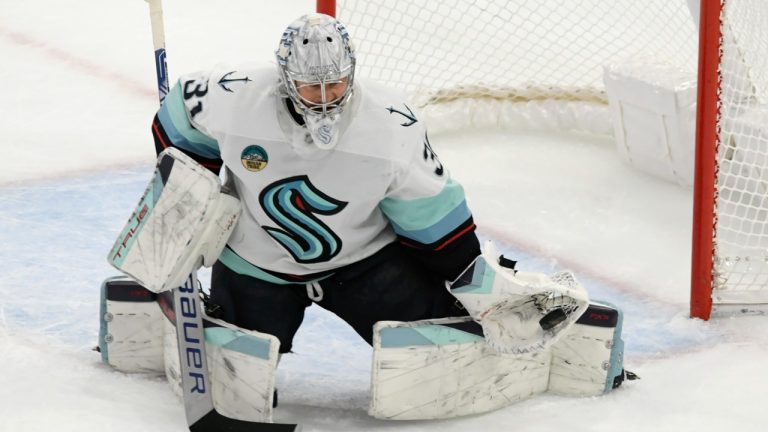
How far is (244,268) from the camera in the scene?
2.82 m

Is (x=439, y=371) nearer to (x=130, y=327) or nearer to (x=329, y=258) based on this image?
(x=329, y=258)

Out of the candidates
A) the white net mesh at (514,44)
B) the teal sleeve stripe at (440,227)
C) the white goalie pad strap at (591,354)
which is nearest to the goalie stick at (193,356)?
the teal sleeve stripe at (440,227)

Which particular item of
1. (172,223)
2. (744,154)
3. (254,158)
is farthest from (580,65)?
(172,223)

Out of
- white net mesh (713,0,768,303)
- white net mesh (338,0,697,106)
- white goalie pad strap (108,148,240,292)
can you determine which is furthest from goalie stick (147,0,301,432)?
white net mesh (338,0,697,106)

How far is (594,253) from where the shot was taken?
3.80 meters

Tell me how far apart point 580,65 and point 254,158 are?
2.18 metres

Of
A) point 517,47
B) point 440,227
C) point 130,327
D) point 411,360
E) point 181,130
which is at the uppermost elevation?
point 181,130

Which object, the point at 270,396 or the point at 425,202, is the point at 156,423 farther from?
the point at 425,202

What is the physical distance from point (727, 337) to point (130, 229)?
1.49 meters

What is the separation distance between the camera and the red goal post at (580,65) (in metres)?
3.49

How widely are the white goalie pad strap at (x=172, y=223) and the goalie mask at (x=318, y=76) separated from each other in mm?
218

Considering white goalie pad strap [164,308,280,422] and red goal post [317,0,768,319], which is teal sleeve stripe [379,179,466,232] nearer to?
white goalie pad strap [164,308,280,422]

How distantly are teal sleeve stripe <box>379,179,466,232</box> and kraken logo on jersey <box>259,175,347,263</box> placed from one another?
0.34 feet

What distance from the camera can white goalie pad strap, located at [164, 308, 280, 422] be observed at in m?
2.66
